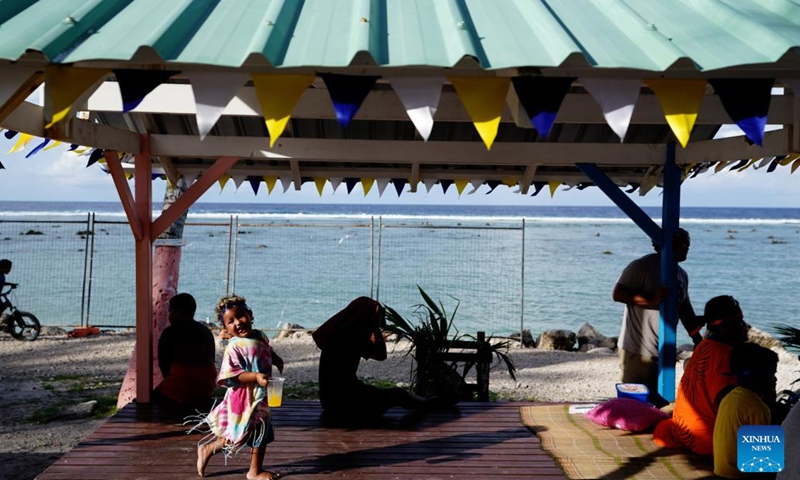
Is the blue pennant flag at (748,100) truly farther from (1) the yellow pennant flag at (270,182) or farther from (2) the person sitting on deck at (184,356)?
(1) the yellow pennant flag at (270,182)

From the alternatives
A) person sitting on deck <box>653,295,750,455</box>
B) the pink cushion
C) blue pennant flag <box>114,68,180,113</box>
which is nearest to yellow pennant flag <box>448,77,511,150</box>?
blue pennant flag <box>114,68,180,113</box>

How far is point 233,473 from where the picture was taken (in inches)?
163

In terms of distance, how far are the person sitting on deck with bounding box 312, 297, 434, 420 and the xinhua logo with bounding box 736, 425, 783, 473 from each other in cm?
220

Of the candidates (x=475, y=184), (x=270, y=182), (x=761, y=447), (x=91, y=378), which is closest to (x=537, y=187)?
(x=475, y=184)

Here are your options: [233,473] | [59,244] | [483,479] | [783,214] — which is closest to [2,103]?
[233,473]

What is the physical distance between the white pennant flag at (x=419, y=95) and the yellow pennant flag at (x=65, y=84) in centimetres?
108

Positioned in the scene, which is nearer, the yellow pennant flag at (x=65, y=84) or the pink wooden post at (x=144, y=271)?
the yellow pennant flag at (x=65, y=84)

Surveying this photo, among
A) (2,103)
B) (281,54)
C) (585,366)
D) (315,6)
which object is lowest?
(585,366)

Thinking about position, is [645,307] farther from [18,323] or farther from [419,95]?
[18,323]

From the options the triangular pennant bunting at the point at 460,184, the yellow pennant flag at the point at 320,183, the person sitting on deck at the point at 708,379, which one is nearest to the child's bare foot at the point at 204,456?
the person sitting on deck at the point at 708,379

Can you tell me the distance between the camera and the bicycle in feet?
41.1

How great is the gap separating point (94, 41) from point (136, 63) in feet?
0.52

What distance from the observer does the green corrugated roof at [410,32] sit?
8.91 feet

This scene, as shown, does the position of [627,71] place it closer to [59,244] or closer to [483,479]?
[483,479]
